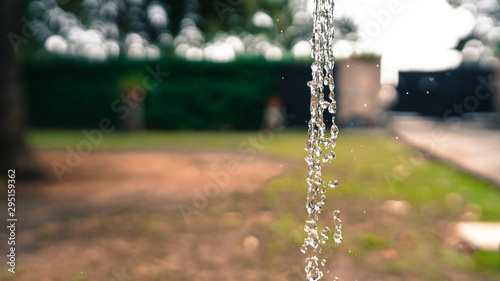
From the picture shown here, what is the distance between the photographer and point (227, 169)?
7.24 meters

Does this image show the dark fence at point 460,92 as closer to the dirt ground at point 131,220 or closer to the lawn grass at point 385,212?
the lawn grass at point 385,212

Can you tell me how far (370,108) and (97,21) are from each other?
50.6 ft

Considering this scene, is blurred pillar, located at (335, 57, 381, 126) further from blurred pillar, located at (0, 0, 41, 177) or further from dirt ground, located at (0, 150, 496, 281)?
blurred pillar, located at (0, 0, 41, 177)

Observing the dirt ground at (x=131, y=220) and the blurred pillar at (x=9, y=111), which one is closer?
the dirt ground at (x=131, y=220)

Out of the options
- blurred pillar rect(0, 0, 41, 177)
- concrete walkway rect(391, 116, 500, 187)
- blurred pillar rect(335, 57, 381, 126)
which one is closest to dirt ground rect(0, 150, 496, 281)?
blurred pillar rect(0, 0, 41, 177)

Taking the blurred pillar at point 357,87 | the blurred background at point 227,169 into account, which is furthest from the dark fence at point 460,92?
the blurred pillar at point 357,87

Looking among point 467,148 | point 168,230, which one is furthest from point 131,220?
point 467,148

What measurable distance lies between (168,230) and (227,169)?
3318 millimetres

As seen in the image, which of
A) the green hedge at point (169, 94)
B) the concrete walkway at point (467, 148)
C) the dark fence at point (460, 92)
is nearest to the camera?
the concrete walkway at point (467, 148)

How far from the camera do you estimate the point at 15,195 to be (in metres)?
5.39

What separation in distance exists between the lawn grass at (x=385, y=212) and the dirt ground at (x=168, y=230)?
32mm

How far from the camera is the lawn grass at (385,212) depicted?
10.2 ft

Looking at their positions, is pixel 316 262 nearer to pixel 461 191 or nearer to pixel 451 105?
pixel 461 191

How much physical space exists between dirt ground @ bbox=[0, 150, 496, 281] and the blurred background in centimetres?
2
